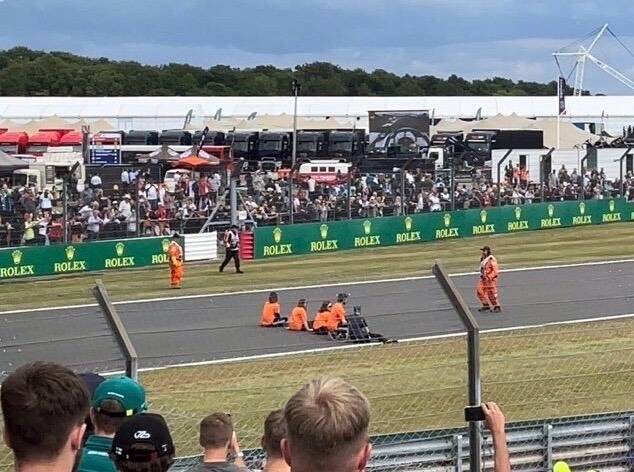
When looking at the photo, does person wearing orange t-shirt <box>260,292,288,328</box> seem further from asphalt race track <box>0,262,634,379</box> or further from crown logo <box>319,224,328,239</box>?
crown logo <box>319,224,328,239</box>

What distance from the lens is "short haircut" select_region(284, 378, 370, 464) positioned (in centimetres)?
361

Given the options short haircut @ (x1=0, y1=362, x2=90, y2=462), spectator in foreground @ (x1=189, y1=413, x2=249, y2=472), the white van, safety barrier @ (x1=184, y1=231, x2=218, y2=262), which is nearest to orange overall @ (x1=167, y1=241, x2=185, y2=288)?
safety barrier @ (x1=184, y1=231, x2=218, y2=262)

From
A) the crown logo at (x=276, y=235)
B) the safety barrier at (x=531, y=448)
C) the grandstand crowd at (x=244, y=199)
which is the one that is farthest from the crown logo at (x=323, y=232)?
the safety barrier at (x=531, y=448)

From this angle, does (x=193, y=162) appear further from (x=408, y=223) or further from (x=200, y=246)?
(x=200, y=246)

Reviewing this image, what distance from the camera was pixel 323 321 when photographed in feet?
62.3

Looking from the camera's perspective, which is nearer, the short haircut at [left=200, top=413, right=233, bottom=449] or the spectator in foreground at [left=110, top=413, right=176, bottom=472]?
the spectator in foreground at [left=110, top=413, right=176, bottom=472]

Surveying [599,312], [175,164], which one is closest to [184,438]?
[599,312]

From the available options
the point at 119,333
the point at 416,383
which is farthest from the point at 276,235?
the point at 119,333

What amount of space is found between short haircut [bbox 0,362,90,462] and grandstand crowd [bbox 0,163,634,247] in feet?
90.3

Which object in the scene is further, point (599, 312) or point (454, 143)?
point (454, 143)

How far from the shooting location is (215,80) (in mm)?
157750

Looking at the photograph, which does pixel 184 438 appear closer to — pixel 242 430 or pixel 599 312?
pixel 242 430

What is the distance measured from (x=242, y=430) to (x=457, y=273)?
1980 centimetres

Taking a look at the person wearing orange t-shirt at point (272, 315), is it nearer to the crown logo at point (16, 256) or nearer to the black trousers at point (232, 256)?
the black trousers at point (232, 256)
